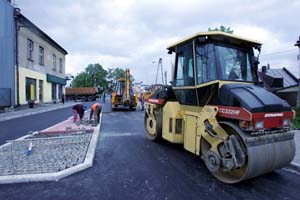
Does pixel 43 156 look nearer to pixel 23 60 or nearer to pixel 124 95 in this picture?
pixel 124 95

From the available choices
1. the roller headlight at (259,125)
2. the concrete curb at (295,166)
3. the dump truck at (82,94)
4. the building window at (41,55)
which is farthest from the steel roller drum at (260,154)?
the dump truck at (82,94)

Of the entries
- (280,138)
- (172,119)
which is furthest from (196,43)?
(280,138)

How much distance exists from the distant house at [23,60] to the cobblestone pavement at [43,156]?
1169 cm

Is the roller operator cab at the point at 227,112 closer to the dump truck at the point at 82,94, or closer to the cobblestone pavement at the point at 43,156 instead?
the cobblestone pavement at the point at 43,156

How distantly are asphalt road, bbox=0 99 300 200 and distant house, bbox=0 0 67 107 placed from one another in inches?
569

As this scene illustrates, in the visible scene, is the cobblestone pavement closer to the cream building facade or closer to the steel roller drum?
the steel roller drum

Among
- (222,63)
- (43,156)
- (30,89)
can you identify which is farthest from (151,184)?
(30,89)

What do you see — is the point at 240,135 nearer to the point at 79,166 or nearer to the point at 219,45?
the point at 219,45

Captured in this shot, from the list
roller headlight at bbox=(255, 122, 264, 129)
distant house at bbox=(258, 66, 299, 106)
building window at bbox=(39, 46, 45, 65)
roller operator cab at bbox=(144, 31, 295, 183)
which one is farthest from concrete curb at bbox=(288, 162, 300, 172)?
building window at bbox=(39, 46, 45, 65)

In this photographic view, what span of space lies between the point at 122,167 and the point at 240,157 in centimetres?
239

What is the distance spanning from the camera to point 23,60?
18172 millimetres

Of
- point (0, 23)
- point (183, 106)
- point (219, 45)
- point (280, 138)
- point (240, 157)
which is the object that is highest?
point (0, 23)

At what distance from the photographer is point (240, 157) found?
11.3 ft

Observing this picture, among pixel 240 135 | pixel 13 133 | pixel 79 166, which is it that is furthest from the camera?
pixel 13 133
